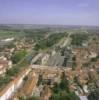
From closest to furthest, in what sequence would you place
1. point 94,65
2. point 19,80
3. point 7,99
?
point 7,99
point 19,80
point 94,65

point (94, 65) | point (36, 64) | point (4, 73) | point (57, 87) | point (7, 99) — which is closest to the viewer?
point (7, 99)

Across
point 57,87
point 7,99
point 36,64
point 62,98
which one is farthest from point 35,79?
point 36,64

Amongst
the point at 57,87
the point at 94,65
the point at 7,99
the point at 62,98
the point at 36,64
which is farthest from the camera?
the point at 36,64

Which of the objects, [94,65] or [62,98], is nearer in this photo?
[62,98]

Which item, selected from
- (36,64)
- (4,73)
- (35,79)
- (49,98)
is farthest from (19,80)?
(36,64)

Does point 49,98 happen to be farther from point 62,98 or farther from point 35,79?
point 35,79

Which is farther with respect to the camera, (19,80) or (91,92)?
(19,80)

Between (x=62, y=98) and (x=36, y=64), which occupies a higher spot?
(x=62, y=98)

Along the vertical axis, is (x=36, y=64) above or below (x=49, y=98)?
below

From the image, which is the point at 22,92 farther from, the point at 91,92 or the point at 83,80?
the point at 83,80
